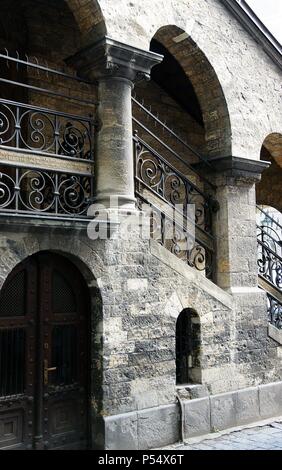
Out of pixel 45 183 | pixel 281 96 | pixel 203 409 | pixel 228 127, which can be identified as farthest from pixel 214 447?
pixel 281 96

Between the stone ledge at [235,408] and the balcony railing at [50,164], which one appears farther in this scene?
the stone ledge at [235,408]

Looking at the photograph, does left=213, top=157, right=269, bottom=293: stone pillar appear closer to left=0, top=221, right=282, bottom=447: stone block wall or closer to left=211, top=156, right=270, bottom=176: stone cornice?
left=211, top=156, right=270, bottom=176: stone cornice

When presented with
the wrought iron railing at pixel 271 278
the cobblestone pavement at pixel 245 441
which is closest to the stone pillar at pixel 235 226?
the wrought iron railing at pixel 271 278

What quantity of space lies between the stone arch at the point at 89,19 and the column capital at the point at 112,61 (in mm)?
136

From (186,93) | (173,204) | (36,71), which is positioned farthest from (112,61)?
(186,93)

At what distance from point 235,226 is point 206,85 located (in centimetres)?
195

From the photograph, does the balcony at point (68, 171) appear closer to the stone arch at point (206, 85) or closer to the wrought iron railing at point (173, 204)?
the wrought iron railing at point (173, 204)

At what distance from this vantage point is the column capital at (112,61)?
5.55 m

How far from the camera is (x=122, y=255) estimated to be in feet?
18.3

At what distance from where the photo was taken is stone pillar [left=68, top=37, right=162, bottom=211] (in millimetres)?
5535

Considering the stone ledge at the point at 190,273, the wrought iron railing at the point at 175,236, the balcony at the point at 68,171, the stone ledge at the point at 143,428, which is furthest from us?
the wrought iron railing at the point at 175,236

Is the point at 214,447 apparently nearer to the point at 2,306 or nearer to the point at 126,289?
the point at 126,289

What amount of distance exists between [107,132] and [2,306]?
2.11 metres

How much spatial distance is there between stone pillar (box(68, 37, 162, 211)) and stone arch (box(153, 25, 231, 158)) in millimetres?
1166
